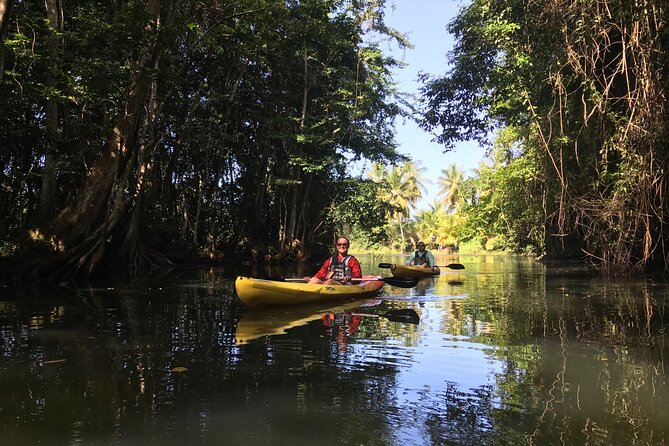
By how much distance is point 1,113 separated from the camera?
36.9 feet

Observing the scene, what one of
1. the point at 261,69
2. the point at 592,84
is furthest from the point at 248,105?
the point at 592,84

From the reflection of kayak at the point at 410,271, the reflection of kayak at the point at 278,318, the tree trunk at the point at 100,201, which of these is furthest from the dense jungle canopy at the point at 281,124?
the reflection of kayak at the point at 278,318

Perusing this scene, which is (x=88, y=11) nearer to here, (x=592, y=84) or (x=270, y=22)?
(x=270, y=22)

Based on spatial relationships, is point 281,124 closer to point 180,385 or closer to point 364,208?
point 364,208

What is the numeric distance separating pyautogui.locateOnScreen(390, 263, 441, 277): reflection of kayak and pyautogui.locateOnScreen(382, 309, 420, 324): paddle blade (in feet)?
17.1

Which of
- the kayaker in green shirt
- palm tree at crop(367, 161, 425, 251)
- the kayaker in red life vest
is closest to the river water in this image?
the kayaker in red life vest

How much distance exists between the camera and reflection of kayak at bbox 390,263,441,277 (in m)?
13.3

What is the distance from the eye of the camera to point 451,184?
173ft

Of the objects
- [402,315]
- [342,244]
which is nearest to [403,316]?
[402,315]

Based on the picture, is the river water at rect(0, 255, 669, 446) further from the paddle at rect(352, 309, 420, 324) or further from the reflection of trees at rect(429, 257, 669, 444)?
the paddle at rect(352, 309, 420, 324)

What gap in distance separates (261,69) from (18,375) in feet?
58.4

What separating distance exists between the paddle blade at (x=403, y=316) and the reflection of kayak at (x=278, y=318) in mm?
825

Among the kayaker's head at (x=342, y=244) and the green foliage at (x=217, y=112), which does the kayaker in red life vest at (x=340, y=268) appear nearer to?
the kayaker's head at (x=342, y=244)

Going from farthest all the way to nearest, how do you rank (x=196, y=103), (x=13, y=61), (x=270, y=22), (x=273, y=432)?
(x=196, y=103), (x=270, y=22), (x=13, y=61), (x=273, y=432)
